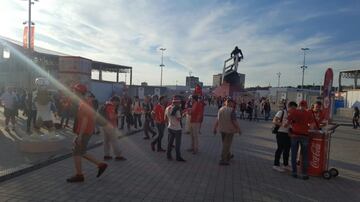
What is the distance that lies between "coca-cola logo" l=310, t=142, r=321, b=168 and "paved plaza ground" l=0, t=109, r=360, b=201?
1.12 ft

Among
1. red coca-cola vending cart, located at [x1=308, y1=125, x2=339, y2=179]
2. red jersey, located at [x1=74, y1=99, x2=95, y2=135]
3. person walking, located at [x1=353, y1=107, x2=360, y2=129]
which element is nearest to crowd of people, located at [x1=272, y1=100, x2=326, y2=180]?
red coca-cola vending cart, located at [x1=308, y1=125, x2=339, y2=179]

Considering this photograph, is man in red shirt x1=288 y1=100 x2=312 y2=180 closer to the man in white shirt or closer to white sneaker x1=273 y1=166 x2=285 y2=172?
white sneaker x1=273 y1=166 x2=285 y2=172

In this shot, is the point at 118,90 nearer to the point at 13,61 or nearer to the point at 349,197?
the point at 13,61

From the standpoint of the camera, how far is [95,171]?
7441 mm

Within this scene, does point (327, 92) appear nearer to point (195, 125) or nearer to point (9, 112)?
point (195, 125)

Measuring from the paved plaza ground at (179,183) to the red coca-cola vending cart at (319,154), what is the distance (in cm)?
20

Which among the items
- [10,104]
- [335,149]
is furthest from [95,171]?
[335,149]

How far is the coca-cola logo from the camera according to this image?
8.14 meters

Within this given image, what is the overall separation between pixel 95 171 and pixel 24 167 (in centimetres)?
142

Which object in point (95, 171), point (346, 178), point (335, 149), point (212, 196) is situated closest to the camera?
point (212, 196)

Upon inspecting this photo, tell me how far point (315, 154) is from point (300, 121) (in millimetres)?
991

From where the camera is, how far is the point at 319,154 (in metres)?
8.12

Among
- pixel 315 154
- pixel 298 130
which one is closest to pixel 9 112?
pixel 298 130

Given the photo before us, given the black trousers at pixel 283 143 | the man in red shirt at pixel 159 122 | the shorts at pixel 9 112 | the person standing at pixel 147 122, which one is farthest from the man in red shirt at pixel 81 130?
the shorts at pixel 9 112
